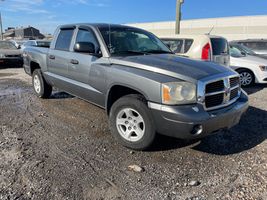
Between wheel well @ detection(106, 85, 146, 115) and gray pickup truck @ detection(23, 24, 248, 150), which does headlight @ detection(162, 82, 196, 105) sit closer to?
gray pickup truck @ detection(23, 24, 248, 150)

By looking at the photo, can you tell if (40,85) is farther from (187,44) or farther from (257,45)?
(257,45)

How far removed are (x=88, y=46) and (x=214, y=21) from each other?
32188 mm

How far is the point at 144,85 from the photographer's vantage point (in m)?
3.62

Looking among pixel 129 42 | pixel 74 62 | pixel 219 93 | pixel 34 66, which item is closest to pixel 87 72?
pixel 74 62

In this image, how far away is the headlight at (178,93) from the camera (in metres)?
3.42

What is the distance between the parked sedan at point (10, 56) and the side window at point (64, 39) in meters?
9.54

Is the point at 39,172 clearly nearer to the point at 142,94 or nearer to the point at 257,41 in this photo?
the point at 142,94

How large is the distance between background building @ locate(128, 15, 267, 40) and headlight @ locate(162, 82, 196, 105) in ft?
84.5

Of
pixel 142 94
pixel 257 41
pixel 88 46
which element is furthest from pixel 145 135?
pixel 257 41

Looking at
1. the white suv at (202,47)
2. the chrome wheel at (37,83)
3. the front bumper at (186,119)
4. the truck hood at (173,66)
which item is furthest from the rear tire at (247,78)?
the chrome wheel at (37,83)

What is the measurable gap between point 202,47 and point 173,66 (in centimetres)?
384

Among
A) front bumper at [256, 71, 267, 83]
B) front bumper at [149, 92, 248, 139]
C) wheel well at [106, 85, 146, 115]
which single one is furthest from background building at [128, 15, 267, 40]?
front bumper at [149, 92, 248, 139]

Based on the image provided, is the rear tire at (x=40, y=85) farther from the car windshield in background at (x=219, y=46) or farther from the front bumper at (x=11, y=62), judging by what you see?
the front bumper at (x=11, y=62)

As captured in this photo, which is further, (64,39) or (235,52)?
(235,52)
